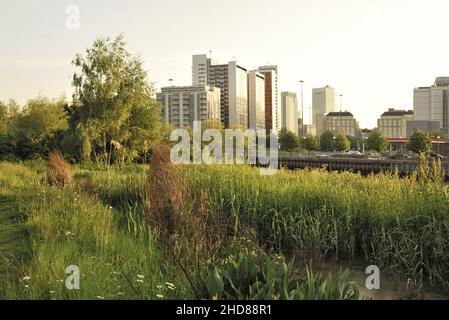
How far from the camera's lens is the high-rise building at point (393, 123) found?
12975 cm

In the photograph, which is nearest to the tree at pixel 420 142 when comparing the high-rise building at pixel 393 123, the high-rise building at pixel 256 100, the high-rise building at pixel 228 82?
the high-rise building at pixel 228 82

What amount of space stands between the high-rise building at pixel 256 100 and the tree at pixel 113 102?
67.1 m

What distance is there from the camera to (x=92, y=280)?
3650 millimetres

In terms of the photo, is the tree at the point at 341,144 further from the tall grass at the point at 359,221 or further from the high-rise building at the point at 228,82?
the tall grass at the point at 359,221

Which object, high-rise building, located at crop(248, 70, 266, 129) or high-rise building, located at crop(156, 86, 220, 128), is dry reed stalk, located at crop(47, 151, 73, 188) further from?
high-rise building, located at crop(248, 70, 266, 129)

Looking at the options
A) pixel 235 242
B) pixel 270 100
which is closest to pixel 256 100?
pixel 270 100

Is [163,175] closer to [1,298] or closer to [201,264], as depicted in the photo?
[201,264]

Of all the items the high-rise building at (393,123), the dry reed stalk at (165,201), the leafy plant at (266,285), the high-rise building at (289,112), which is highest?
the high-rise building at (289,112)

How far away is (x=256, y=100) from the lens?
99.0 metres

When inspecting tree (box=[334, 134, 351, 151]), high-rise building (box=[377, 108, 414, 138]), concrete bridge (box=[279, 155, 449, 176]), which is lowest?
concrete bridge (box=[279, 155, 449, 176])

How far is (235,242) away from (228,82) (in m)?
92.2

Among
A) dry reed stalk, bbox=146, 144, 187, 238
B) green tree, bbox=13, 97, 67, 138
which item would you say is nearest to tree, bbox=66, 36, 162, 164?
green tree, bbox=13, 97, 67, 138

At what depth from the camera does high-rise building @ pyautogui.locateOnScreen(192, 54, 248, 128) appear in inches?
3433

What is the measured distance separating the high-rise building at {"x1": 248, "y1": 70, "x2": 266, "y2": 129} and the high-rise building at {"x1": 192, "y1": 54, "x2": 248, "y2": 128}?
119 centimetres
